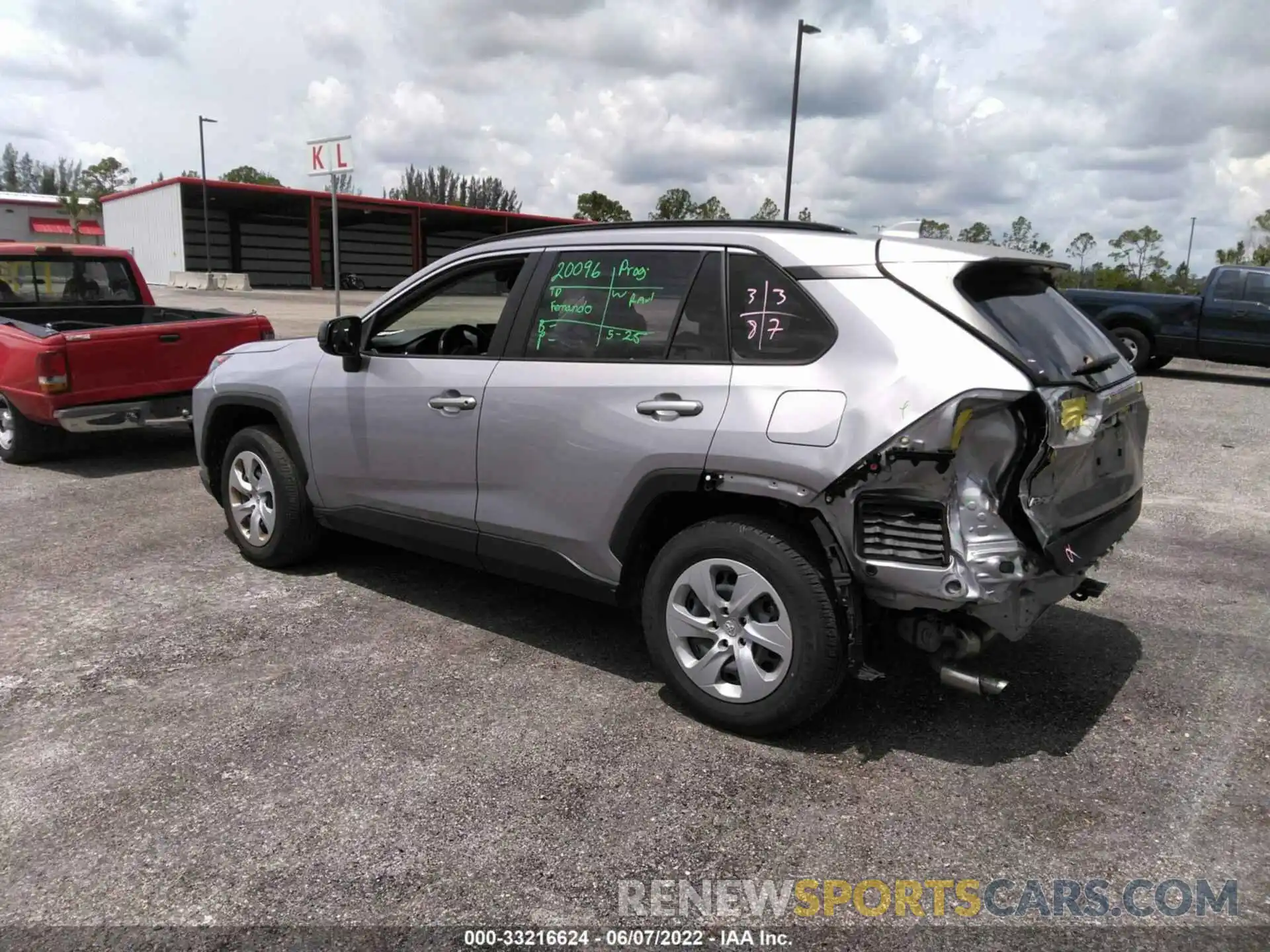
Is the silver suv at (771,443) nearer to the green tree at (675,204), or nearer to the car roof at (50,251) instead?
the car roof at (50,251)

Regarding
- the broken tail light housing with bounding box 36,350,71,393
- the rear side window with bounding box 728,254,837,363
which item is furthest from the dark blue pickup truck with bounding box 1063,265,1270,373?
the broken tail light housing with bounding box 36,350,71,393

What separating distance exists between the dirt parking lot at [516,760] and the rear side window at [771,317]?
4.62 ft

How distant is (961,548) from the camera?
9.91 ft

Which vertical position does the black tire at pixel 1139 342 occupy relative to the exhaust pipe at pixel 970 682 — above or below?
above

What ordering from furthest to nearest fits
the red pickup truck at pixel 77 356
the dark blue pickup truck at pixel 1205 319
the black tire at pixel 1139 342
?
the black tire at pixel 1139 342, the dark blue pickup truck at pixel 1205 319, the red pickup truck at pixel 77 356

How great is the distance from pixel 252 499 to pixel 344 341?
128 cm

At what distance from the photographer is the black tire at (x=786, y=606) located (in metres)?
3.21

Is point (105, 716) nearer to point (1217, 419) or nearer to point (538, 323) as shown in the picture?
point (538, 323)

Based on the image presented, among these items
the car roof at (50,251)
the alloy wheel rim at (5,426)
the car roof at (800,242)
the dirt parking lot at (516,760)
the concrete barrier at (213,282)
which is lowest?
the dirt parking lot at (516,760)

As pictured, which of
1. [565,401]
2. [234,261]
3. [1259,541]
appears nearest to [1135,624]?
[1259,541]

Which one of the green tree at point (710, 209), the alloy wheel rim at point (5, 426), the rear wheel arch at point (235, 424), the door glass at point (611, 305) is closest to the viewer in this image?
the door glass at point (611, 305)

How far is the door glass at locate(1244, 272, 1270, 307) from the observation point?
45.5ft

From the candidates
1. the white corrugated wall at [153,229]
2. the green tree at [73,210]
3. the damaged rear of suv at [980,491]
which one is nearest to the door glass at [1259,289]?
the damaged rear of suv at [980,491]

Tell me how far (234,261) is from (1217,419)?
160ft
